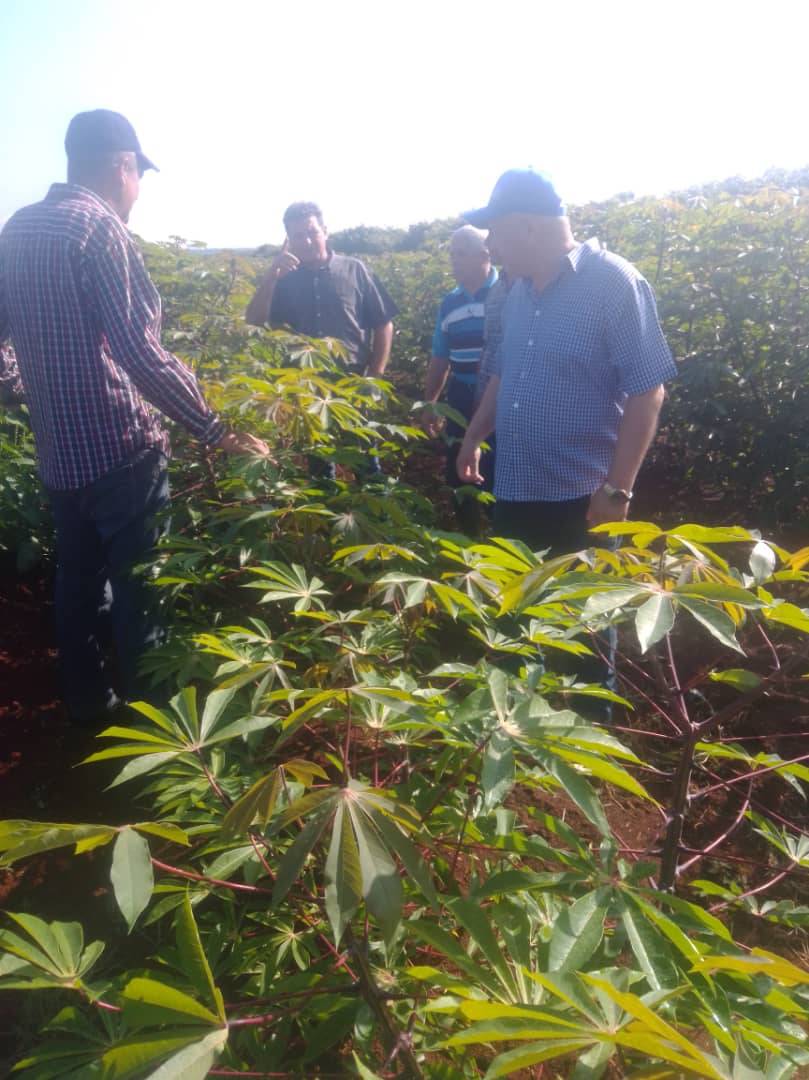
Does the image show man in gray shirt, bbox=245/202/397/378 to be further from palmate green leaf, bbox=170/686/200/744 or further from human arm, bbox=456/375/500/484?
palmate green leaf, bbox=170/686/200/744

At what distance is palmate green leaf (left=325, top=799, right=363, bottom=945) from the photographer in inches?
29.4

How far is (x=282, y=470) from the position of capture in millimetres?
2135

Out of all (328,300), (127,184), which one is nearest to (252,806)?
(127,184)

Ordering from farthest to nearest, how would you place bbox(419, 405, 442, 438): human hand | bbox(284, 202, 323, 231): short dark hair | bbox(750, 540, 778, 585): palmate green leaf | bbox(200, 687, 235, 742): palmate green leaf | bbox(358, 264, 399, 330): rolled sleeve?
bbox(358, 264, 399, 330): rolled sleeve, bbox(284, 202, 323, 231): short dark hair, bbox(419, 405, 442, 438): human hand, bbox(200, 687, 235, 742): palmate green leaf, bbox(750, 540, 778, 585): palmate green leaf

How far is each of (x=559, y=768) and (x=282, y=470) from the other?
4.93ft

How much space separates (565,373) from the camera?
217 centimetres

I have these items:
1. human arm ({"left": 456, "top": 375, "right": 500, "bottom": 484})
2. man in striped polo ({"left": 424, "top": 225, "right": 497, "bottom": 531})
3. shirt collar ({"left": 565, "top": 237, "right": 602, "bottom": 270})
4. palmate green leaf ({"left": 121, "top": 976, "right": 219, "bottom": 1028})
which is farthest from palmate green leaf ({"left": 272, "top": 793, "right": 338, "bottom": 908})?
man in striped polo ({"left": 424, "top": 225, "right": 497, "bottom": 531})

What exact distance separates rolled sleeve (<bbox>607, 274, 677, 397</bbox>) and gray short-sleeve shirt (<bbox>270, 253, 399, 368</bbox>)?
1.84 meters

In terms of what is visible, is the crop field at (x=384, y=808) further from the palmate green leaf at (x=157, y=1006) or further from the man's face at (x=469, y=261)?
the man's face at (x=469, y=261)

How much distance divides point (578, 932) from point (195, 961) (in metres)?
0.44

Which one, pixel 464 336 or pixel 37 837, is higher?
pixel 464 336

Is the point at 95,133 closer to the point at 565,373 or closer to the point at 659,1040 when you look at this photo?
→ the point at 565,373

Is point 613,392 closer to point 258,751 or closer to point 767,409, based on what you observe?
point 258,751

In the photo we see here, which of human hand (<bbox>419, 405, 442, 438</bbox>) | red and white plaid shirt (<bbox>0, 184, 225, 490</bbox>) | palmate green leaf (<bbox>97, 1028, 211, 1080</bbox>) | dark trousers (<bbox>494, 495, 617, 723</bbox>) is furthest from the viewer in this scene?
human hand (<bbox>419, 405, 442, 438</bbox>)
